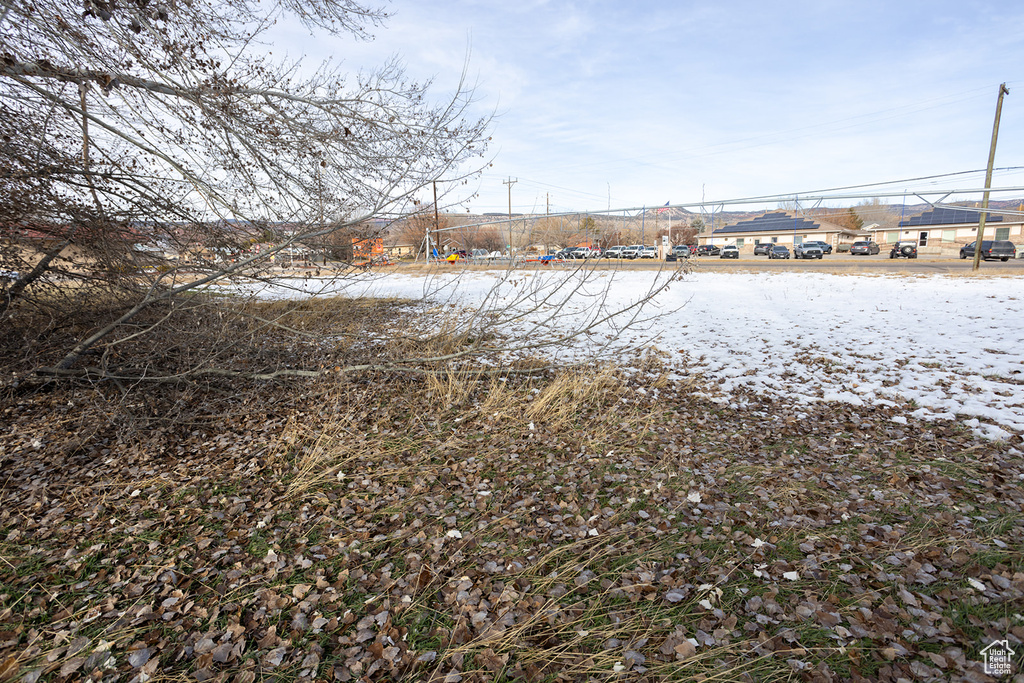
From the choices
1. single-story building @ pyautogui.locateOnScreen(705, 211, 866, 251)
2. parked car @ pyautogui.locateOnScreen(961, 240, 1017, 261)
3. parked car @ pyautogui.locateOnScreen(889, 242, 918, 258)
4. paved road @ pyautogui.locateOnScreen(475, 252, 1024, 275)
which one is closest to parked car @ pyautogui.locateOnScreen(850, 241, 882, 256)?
parked car @ pyautogui.locateOnScreen(889, 242, 918, 258)

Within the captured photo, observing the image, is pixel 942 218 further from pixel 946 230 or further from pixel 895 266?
pixel 895 266

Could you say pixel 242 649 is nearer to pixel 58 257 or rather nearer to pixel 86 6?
pixel 58 257

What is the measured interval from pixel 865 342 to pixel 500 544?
756 centimetres

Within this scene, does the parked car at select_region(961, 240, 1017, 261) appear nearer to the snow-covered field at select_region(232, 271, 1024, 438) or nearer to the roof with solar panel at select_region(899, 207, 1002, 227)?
the roof with solar panel at select_region(899, 207, 1002, 227)

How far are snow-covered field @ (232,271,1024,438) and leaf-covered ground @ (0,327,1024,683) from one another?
0.71 m

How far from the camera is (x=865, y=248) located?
35.3 metres

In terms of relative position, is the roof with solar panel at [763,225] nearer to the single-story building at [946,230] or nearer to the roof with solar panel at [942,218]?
the single-story building at [946,230]

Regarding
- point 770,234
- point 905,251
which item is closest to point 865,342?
point 905,251

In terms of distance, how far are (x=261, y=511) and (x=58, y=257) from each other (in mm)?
3971

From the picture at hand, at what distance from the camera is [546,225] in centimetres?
659

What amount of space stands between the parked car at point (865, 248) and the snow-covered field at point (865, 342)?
2476 centimetres

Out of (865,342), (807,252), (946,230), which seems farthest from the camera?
(946,230)

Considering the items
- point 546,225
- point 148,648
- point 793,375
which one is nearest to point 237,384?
point 148,648

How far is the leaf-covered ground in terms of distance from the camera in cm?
238
